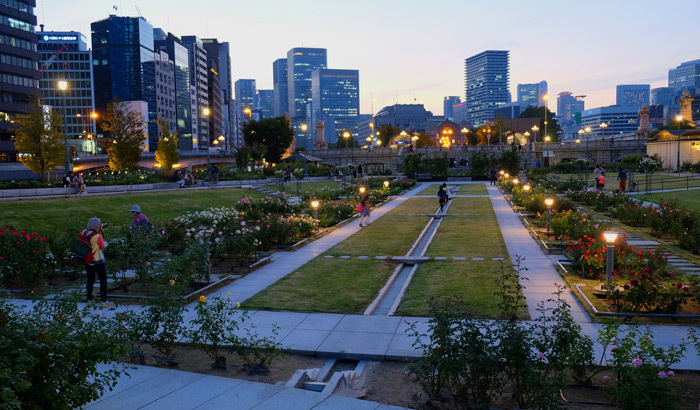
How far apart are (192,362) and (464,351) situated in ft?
13.8

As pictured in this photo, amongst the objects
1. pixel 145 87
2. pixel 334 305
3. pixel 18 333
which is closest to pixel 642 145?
pixel 334 305

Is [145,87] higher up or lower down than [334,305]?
higher up

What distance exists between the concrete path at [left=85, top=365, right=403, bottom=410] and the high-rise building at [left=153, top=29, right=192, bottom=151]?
141331mm

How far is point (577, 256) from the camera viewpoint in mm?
13898

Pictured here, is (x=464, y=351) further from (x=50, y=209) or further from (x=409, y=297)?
(x=50, y=209)

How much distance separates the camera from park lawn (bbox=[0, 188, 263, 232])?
24516mm

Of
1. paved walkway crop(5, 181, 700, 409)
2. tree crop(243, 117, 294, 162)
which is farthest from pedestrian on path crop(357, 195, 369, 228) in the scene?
tree crop(243, 117, 294, 162)

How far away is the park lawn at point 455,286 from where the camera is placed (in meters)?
10.8

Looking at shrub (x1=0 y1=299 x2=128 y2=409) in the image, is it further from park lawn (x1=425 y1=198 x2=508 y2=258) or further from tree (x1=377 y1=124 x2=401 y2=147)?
tree (x1=377 y1=124 x2=401 y2=147)

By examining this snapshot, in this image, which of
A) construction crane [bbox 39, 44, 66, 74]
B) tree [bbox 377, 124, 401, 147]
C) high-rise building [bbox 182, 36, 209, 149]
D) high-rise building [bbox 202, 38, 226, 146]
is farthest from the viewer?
high-rise building [bbox 202, 38, 226, 146]

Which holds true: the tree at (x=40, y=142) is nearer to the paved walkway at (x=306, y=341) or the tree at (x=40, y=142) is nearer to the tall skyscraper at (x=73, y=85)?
the paved walkway at (x=306, y=341)

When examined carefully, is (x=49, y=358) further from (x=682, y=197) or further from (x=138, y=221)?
(x=682, y=197)

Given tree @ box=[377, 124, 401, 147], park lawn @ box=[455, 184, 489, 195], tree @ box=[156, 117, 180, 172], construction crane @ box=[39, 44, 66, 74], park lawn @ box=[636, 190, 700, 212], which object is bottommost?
park lawn @ box=[455, 184, 489, 195]

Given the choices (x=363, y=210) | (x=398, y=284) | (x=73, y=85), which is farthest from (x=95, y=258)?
(x=73, y=85)
